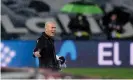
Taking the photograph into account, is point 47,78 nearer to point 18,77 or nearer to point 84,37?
point 18,77

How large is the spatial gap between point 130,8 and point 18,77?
1061 cm

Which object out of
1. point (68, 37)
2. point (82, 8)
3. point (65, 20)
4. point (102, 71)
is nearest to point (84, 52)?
point (68, 37)

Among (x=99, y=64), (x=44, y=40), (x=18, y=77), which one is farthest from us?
(x=99, y=64)

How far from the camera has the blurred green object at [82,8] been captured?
15836 mm

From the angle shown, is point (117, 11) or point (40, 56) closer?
point (40, 56)

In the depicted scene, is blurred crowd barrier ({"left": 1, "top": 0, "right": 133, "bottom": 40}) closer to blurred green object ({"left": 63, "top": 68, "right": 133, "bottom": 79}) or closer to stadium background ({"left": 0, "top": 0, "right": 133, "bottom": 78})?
stadium background ({"left": 0, "top": 0, "right": 133, "bottom": 78})

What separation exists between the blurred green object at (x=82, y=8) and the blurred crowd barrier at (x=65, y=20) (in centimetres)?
3

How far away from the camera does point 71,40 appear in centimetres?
1597

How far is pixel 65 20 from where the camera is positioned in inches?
635

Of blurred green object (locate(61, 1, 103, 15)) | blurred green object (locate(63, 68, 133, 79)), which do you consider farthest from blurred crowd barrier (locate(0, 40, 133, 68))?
blurred green object (locate(61, 1, 103, 15))

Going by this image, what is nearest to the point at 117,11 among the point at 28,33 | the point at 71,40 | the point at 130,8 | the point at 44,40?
the point at 130,8

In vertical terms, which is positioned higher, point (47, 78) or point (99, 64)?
point (47, 78)

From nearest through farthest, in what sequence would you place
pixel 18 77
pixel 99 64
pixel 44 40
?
pixel 18 77 < pixel 44 40 < pixel 99 64

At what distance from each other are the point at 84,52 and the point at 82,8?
1.20 metres
